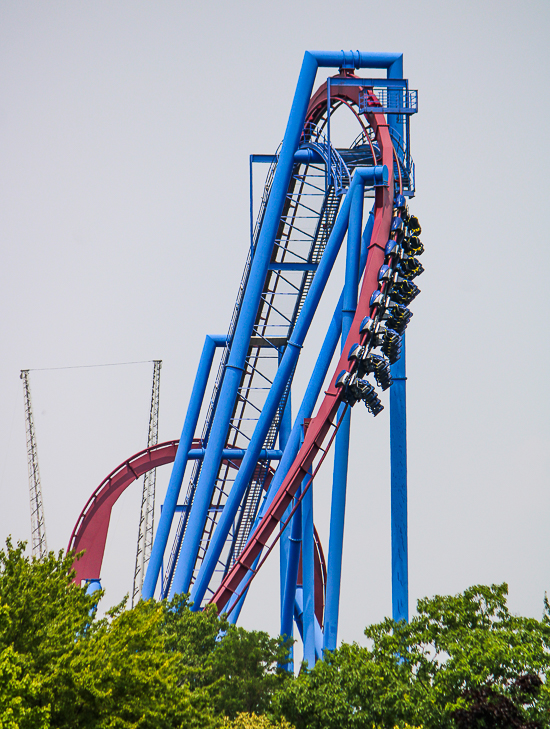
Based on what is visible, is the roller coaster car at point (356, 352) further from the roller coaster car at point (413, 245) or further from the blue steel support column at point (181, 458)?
the blue steel support column at point (181, 458)

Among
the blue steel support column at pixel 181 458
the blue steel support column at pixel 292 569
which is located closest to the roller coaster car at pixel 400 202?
the blue steel support column at pixel 292 569

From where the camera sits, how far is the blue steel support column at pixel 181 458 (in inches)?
1001

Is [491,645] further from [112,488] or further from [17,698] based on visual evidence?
[112,488]

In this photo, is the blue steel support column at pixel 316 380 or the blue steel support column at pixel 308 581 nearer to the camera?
the blue steel support column at pixel 316 380

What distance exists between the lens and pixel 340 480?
17656 mm

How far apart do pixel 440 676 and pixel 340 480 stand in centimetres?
498

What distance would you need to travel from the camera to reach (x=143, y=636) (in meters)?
13.4

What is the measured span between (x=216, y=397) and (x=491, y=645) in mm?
11961

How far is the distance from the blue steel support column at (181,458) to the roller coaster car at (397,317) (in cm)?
951

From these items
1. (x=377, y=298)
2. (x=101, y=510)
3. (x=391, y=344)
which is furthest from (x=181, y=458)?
(x=377, y=298)

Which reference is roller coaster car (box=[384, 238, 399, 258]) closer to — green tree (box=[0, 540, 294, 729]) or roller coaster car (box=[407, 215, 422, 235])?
roller coaster car (box=[407, 215, 422, 235])

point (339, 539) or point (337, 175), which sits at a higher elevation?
point (337, 175)

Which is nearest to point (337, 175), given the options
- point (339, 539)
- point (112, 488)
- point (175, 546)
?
point (339, 539)

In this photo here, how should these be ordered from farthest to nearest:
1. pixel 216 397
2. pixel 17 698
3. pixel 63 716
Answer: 1. pixel 216 397
2. pixel 63 716
3. pixel 17 698
